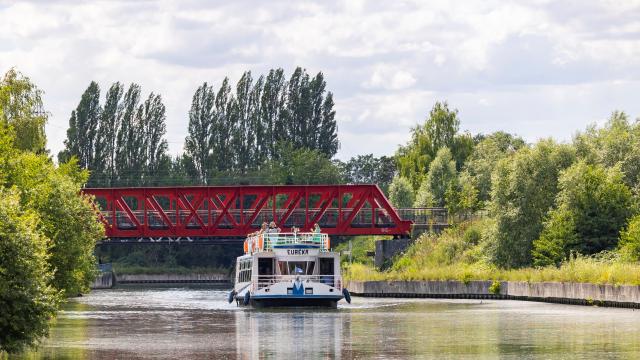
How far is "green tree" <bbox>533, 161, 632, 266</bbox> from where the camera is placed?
10388cm

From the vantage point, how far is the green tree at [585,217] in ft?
341

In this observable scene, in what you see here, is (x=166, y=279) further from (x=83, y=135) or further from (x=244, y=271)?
(x=244, y=271)

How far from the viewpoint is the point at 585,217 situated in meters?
105

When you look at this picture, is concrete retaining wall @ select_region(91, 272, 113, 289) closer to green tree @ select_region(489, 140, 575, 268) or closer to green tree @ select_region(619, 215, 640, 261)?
green tree @ select_region(489, 140, 575, 268)

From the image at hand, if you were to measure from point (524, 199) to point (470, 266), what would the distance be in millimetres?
8003

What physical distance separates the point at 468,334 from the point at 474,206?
8057 cm

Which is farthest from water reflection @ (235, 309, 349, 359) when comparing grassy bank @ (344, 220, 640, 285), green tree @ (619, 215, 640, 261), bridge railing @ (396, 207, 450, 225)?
bridge railing @ (396, 207, 450, 225)

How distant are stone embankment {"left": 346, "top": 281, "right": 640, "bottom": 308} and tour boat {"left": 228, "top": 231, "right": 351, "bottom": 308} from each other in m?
12.9

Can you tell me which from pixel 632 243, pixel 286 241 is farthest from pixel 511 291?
pixel 286 241

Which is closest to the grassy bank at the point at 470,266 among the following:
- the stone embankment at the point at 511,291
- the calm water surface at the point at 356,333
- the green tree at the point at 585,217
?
the stone embankment at the point at 511,291

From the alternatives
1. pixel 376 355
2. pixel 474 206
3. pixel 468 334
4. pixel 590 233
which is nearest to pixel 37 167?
pixel 468 334

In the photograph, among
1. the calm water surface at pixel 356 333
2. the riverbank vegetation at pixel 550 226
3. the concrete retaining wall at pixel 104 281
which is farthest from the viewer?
the concrete retaining wall at pixel 104 281

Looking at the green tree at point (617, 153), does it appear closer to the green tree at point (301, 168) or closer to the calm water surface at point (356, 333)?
the calm water surface at point (356, 333)

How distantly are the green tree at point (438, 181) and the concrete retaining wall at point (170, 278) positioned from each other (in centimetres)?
3563
